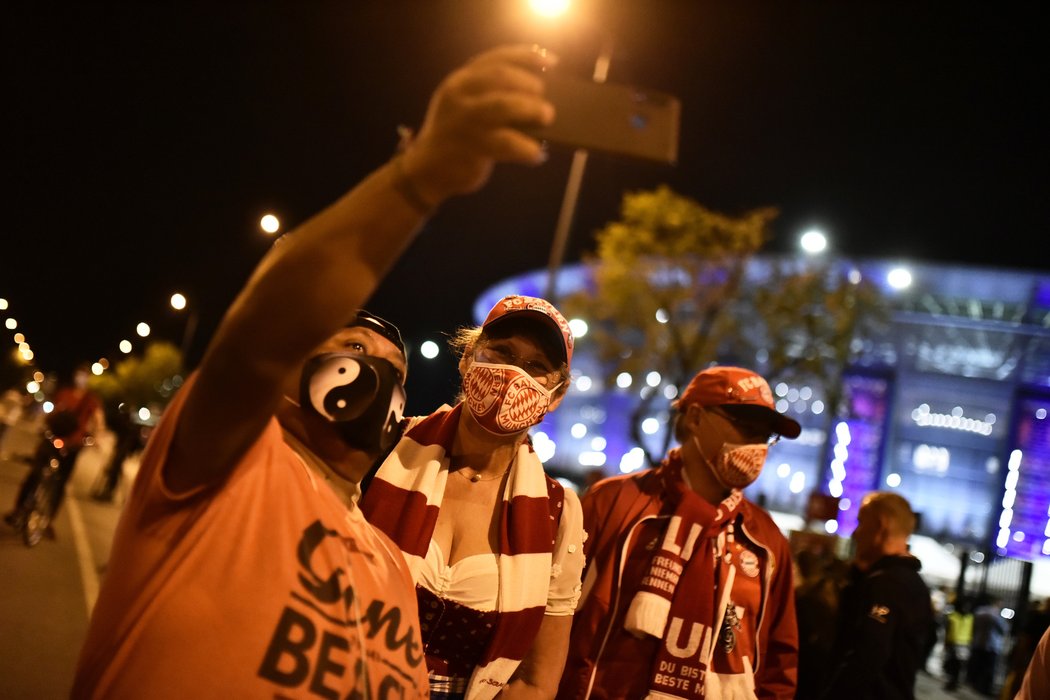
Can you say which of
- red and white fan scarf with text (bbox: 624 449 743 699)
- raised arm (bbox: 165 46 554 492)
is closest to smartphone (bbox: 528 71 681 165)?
raised arm (bbox: 165 46 554 492)

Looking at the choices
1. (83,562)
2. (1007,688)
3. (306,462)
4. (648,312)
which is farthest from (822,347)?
(306,462)

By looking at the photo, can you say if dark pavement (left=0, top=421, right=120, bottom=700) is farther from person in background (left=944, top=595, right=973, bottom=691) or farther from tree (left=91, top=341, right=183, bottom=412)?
tree (left=91, top=341, right=183, bottom=412)

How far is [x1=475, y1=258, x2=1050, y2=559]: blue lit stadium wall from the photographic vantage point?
43594mm

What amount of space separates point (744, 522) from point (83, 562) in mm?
8224

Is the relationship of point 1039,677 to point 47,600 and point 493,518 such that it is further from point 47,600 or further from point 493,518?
point 47,600

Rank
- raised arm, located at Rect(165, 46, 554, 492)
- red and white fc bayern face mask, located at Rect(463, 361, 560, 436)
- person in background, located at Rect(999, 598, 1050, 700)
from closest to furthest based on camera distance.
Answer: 1. raised arm, located at Rect(165, 46, 554, 492)
2. red and white fc bayern face mask, located at Rect(463, 361, 560, 436)
3. person in background, located at Rect(999, 598, 1050, 700)

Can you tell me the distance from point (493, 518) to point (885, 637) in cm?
272

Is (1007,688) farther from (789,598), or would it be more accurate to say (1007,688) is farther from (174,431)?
(174,431)

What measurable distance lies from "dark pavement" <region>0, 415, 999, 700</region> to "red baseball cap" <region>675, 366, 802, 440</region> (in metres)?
4.27

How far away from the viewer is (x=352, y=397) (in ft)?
5.65

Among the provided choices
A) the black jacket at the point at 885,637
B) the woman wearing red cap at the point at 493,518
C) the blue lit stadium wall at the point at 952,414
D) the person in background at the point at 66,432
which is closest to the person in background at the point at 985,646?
the black jacket at the point at 885,637

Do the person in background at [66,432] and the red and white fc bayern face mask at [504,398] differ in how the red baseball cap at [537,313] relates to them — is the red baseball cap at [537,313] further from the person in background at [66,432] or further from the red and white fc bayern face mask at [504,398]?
the person in background at [66,432]

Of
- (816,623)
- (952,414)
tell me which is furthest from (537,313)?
(952,414)

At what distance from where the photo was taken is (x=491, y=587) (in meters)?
2.45
